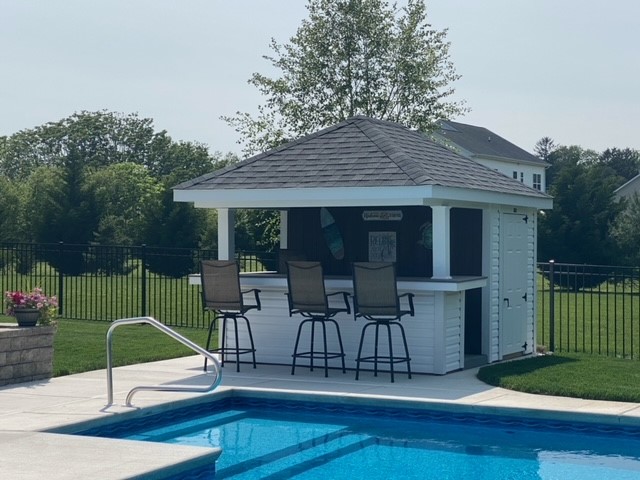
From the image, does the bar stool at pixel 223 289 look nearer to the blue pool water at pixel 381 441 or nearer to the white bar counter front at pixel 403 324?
the white bar counter front at pixel 403 324

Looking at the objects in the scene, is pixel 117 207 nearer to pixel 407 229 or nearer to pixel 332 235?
pixel 332 235

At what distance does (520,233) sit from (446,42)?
12.6m

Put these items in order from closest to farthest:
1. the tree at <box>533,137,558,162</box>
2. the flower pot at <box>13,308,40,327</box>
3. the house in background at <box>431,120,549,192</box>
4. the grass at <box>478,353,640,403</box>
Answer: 1. the grass at <box>478,353,640,403</box>
2. the flower pot at <box>13,308,40,327</box>
3. the house in background at <box>431,120,549,192</box>
4. the tree at <box>533,137,558,162</box>

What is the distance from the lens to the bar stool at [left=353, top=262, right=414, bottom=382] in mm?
11477

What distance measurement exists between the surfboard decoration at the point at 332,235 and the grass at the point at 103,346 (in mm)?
2413

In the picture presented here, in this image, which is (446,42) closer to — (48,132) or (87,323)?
(87,323)

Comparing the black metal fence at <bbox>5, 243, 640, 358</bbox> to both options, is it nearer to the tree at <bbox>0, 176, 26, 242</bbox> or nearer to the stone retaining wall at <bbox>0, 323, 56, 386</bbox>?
the stone retaining wall at <bbox>0, 323, 56, 386</bbox>

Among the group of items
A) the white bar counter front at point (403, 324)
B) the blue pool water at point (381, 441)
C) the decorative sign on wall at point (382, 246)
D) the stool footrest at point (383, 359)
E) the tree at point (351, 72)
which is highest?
the tree at point (351, 72)

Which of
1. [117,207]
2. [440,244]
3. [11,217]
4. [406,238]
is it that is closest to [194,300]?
[406,238]

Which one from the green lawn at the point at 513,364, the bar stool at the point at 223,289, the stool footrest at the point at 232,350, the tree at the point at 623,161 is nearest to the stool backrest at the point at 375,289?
the green lawn at the point at 513,364

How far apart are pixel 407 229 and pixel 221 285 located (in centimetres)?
292

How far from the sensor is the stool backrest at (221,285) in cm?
1232

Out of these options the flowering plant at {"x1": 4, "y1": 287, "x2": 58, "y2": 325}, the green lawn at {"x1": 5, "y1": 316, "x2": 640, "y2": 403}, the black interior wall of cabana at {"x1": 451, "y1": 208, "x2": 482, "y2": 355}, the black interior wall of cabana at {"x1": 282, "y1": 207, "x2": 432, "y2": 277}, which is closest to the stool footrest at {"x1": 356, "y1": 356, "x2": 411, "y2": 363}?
the green lawn at {"x1": 5, "y1": 316, "x2": 640, "y2": 403}

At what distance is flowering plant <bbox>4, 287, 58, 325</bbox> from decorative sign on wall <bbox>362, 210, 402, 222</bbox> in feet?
14.8
